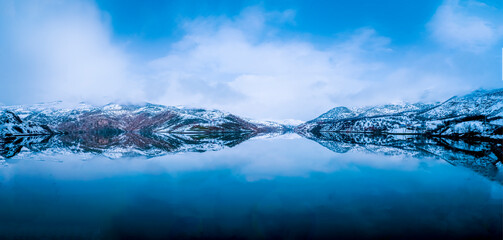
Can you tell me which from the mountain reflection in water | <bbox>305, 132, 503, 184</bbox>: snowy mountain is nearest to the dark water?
<bbox>305, 132, 503, 184</bbox>: snowy mountain

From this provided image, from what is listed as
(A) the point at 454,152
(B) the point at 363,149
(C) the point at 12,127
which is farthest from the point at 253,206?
(C) the point at 12,127

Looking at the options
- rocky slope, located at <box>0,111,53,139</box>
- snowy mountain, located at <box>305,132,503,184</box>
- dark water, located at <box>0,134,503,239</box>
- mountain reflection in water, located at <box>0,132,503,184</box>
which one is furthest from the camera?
rocky slope, located at <box>0,111,53,139</box>

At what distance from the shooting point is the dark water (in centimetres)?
1071

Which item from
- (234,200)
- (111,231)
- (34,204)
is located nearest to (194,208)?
(234,200)

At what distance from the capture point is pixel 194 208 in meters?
13.7

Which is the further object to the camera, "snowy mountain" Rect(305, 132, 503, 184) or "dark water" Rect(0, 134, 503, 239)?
"snowy mountain" Rect(305, 132, 503, 184)

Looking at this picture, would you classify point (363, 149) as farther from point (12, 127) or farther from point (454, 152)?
point (12, 127)

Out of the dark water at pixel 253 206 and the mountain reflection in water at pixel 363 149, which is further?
the mountain reflection in water at pixel 363 149

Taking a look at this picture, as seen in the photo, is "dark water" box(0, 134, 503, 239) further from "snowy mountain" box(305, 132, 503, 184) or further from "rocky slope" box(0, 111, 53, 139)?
"rocky slope" box(0, 111, 53, 139)

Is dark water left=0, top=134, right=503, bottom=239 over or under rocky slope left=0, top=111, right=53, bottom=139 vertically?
under

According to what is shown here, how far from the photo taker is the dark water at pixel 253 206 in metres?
10.7

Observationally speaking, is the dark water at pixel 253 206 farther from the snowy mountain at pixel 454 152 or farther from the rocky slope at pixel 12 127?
the rocky slope at pixel 12 127

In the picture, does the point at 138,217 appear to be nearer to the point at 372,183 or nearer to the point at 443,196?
the point at 372,183

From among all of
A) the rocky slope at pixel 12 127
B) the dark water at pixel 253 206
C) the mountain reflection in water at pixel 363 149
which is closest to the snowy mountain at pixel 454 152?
the mountain reflection in water at pixel 363 149
